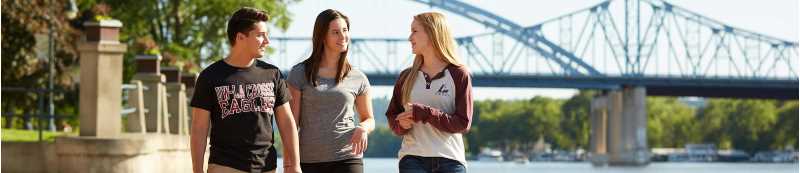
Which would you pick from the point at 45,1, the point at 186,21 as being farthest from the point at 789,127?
the point at 45,1

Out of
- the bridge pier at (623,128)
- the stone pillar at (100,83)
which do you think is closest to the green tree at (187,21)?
the stone pillar at (100,83)

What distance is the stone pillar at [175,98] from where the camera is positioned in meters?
23.7

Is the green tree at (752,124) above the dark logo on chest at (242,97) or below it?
below

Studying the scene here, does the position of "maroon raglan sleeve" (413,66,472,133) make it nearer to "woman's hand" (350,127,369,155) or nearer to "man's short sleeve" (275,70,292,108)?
"woman's hand" (350,127,369,155)

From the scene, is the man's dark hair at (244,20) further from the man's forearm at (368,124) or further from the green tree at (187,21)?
the green tree at (187,21)

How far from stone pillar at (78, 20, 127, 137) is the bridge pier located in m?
99.6

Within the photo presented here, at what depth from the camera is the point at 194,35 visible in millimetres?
43844

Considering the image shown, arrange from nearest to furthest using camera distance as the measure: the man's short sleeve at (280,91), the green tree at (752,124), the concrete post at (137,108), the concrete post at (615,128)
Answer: the man's short sleeve at (280,91) < the concrete post at (137,108) < the concrete post at (615,128) < the green tree at (752,124)

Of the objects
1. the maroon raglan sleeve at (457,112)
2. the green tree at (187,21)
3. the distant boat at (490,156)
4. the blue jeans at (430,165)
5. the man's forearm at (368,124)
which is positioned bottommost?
the distant boat at (490,156)

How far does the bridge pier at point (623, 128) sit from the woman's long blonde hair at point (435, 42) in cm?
10762

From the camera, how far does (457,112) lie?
6582 millimetres

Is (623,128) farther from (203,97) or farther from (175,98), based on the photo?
(203,97)

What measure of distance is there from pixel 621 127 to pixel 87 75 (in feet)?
340

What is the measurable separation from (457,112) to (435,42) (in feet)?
0.87
